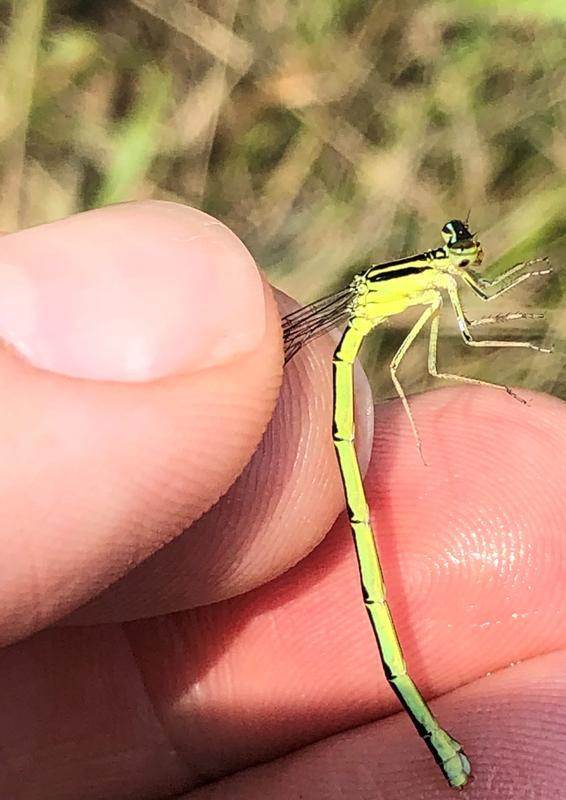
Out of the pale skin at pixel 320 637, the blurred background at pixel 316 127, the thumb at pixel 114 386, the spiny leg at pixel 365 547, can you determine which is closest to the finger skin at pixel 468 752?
the pale skin at pixel 320 637

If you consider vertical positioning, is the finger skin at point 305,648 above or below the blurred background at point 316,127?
below

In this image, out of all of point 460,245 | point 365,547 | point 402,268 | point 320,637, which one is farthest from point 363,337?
point 320,637

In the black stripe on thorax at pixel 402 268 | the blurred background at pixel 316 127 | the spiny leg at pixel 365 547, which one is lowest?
the spiny leg at pixel 365 547

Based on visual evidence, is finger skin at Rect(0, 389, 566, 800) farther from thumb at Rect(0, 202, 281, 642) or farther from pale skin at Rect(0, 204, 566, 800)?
thumb at Rect(0, 202, 281, 642)

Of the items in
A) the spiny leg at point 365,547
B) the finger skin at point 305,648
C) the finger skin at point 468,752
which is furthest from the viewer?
the finger skin at point 305,648

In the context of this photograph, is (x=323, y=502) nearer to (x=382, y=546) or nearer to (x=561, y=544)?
(x=382, y=546)

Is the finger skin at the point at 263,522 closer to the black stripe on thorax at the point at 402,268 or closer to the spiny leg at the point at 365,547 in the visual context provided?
the spiny leg at the point at 365,547

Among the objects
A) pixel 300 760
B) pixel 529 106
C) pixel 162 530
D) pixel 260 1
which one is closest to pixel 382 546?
pixel 300 760
